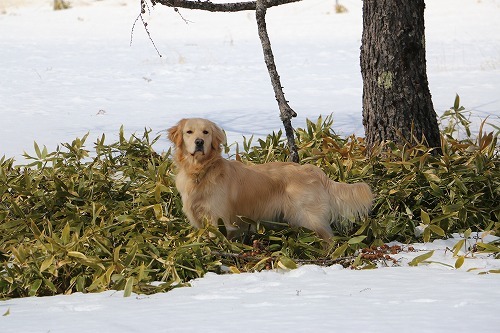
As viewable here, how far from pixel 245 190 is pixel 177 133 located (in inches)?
25.7

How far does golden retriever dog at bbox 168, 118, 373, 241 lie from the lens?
6066mm

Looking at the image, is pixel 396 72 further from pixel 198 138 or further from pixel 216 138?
pixel 198 138

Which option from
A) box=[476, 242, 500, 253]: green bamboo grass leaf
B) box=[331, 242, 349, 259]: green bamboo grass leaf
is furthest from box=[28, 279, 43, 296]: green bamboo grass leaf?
box=[476, 242, 500, 253]: green bamboo grass leaf

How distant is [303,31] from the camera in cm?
2061

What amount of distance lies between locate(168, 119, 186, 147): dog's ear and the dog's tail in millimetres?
1209

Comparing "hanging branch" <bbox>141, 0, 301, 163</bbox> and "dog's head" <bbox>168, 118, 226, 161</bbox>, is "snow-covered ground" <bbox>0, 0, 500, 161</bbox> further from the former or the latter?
"dog's head" <bbox>168, 118, 226, 161</bbox>

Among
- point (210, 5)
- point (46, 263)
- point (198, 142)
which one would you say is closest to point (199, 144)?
point (198, 142)

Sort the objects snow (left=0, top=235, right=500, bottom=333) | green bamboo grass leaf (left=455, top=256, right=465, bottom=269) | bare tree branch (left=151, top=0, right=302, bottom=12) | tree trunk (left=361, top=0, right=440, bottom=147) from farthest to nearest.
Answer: bare tree branch (left=151, top=0, right=302, bottom=12), tree trunk (left=361, top=0, right=440, bottom=147), green bamboo grass leaf (left=455, top=256, right=465, bottom=269), snow (left=0, top=235, right=500, bottom=333)

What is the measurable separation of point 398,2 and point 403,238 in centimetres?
214

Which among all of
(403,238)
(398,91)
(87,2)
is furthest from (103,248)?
(87,2)

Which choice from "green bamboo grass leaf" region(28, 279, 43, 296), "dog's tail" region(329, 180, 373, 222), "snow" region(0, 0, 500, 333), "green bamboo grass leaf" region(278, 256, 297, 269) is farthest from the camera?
"dog's tail" region(329, 180, 373, 222)

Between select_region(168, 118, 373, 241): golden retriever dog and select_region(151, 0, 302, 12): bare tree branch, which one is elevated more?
select_region(151, 0, 302, 12): bare tree branch

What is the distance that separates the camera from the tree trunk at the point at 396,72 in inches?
285

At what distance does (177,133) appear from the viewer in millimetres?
6145
